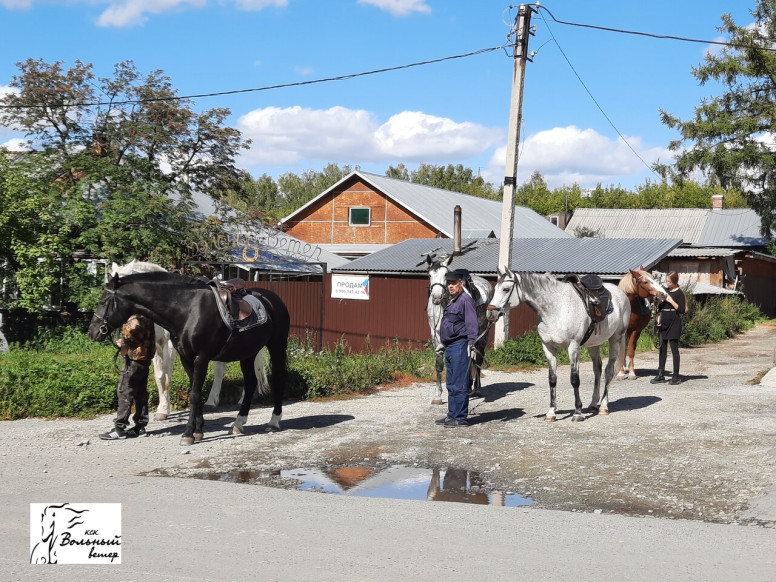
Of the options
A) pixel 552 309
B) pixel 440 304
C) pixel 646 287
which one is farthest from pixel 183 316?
pixel 646 287

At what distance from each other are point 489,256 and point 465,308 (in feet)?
48.7

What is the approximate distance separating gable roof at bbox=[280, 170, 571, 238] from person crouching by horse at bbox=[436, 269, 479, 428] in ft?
98.2

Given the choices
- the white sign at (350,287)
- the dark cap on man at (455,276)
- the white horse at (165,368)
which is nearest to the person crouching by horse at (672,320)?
the dark cap on man at (455,276)

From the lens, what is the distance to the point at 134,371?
1034cm

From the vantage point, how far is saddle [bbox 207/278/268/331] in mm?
10234

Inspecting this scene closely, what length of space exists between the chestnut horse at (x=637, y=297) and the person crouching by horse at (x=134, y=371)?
786 cm

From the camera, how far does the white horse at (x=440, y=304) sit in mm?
12078

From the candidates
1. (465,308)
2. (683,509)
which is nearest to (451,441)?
(465,308)

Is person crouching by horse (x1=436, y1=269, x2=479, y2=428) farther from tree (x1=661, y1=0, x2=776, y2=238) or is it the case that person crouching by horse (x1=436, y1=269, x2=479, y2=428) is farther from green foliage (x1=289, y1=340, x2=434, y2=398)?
tree (x1=661, y1=0, x2=776, y2=238)

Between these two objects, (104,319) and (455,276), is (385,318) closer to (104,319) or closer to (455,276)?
(455,276)

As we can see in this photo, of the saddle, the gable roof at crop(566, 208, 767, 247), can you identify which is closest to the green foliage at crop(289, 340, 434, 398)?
the saddle

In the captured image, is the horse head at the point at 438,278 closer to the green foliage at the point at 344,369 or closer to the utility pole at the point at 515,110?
the green foliage at the point at 344,369

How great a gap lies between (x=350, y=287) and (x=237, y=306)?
30.6 ft

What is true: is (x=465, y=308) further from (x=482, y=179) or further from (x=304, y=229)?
(x=482, y=179)
